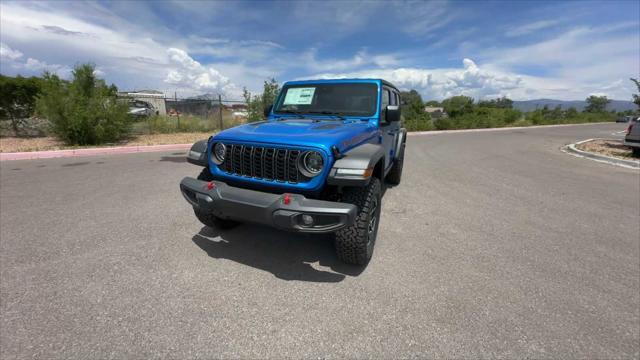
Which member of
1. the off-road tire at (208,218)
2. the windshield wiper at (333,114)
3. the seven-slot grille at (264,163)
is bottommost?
the off-road tire at (208,218)

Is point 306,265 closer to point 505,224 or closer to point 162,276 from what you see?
point 162,276

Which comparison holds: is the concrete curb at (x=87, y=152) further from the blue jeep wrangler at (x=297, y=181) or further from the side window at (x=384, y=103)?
the side window at (x=384, y=103)

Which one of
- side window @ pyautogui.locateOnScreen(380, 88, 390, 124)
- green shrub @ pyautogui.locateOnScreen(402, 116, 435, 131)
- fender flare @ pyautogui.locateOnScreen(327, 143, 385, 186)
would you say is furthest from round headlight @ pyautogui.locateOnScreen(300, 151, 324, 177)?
green shrub @ pyautogui.locateOnScreen(402, 116, 435, 131)

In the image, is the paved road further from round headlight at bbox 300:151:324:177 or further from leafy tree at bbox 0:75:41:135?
leafy tree at bbox 0:75:41:135

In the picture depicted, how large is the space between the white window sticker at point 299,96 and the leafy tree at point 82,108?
927cm

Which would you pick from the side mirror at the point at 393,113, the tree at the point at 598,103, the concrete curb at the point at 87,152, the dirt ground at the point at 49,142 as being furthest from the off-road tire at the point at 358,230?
the tree at the point at 598,103

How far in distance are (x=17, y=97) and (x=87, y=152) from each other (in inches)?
184

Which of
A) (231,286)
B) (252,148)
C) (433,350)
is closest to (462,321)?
(433,350)

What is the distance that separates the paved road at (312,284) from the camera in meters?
1.94

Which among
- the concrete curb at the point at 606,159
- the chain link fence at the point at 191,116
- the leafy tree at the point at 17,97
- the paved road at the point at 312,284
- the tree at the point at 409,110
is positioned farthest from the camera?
the chain link fence at the point at 191,116

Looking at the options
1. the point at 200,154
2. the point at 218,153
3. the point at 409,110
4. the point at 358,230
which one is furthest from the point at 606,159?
the point at 409,110

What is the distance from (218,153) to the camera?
2.82 meters

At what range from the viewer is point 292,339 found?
6.42ft

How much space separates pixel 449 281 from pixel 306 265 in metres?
1.31
